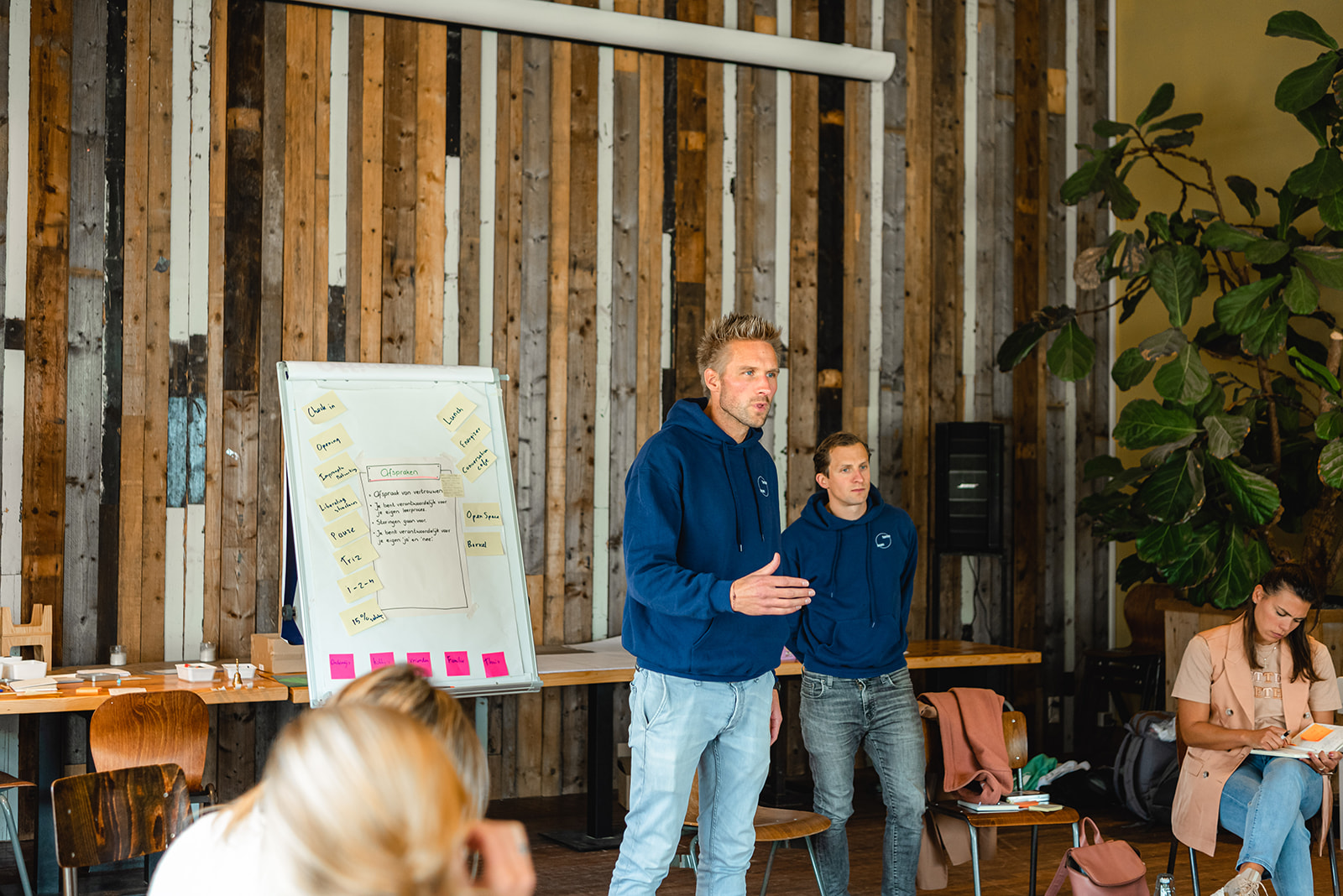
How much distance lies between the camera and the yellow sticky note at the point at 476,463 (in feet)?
15.0

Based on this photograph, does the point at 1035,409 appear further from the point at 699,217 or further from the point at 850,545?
the point at 850,545

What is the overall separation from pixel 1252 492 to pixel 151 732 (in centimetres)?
442

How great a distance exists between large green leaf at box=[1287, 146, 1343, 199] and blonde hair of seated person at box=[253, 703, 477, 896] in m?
5.21

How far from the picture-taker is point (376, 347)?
577 cm

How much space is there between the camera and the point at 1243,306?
5488mm

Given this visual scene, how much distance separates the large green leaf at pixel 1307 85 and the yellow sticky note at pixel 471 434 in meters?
3.70

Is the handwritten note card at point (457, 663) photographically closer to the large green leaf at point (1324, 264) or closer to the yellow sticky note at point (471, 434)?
the yellow sticky note at point (471, 434)

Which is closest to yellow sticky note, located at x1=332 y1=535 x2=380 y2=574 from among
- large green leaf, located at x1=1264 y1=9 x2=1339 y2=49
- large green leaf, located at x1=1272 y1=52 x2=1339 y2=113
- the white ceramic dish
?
the white ceramic dish

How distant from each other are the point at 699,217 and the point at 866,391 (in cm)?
131

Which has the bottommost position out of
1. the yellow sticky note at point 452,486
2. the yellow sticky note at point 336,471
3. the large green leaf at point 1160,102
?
the yellow sticky note at point 452,486

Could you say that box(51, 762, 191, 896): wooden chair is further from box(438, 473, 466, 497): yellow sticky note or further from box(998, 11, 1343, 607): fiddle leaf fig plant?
box(998, 11, 1343, 607): fiddle leaf fig plant

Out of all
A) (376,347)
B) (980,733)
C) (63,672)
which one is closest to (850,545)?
(980,733)

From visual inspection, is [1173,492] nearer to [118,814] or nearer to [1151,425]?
[1151,425]

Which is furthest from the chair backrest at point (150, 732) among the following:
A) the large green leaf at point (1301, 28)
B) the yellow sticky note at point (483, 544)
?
the large green leaf at point (1301, 28)
